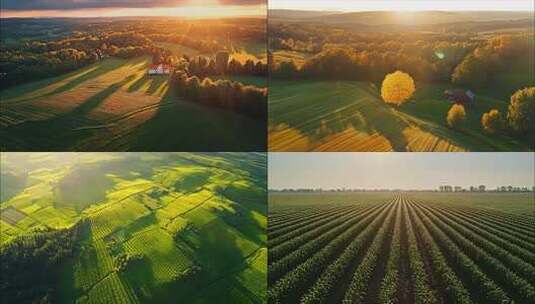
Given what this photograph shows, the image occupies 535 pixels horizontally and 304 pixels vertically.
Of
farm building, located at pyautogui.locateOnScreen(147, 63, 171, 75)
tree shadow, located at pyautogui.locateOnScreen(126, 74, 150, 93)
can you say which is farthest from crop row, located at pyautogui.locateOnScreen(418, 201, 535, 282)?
tree shadow, located at pyautogui.locateOnScreen(126, 74, 150, 93)

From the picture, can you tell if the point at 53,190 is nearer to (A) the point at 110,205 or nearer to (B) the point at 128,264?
(A) the point at 110,205

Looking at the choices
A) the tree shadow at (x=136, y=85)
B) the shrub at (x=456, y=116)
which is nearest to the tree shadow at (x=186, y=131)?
the tree shadow at (x=136, y=85)

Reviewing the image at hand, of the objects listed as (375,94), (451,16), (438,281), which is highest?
(451,16)

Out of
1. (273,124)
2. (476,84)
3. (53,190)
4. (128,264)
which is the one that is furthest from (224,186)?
(476,84)

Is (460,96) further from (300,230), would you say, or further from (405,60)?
(300,230)

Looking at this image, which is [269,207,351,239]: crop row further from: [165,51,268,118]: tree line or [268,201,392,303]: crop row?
[165,51,268,118]: tree line

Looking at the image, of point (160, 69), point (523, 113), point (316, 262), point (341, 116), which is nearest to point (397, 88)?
point (341, 116)

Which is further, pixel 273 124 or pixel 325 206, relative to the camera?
pixel 325 206

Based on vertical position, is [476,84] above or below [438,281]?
above
